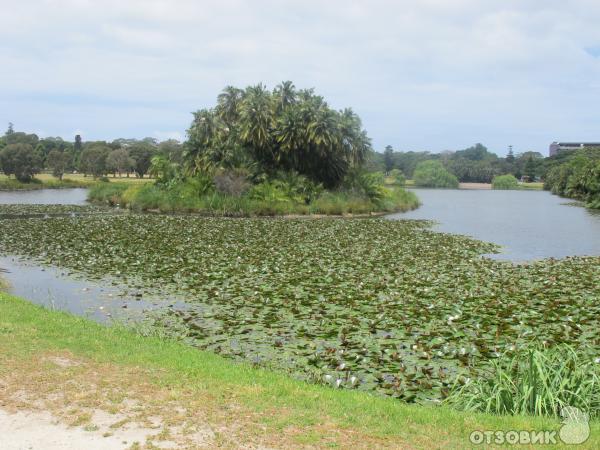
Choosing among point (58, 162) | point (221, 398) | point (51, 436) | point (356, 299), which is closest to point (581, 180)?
point (356, 299)

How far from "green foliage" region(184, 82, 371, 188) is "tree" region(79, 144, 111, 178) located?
7944 cm

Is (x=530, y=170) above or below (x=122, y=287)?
above

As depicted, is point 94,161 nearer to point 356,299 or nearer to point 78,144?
point 78,144

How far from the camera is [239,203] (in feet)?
140

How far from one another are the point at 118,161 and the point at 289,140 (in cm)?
8396

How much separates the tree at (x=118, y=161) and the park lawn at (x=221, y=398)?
118 metres

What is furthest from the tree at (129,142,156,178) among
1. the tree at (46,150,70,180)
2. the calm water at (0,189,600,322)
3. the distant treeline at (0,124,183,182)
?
the calm water at (0,189,600,322)

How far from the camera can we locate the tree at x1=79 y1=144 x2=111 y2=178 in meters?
124

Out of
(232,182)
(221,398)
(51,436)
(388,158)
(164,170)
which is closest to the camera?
(51,436)

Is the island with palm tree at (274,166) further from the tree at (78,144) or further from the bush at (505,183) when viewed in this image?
the tree at (78,144)

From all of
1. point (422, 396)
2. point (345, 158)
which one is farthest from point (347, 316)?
point (345, 158)

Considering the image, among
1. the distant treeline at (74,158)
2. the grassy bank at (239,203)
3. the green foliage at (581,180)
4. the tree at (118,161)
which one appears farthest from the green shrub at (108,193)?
the tree at (118,161)

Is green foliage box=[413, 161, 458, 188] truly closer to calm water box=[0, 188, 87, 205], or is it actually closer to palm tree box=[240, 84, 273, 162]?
calm water box=[0, 188, 87, 205]

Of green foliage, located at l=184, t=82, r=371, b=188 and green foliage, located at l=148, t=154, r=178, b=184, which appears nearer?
green foliage, located at l=184, t=82, r=371, b=188
